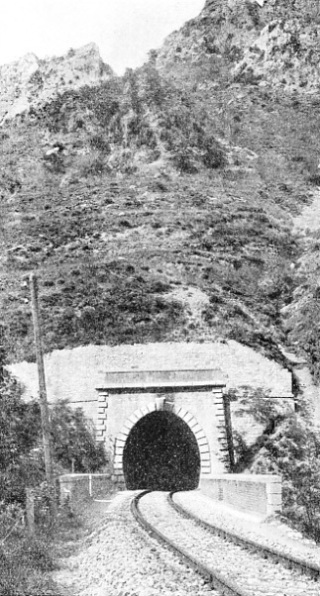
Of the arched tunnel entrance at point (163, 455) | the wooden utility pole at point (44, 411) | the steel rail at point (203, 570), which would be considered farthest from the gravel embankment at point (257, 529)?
the arched tunnel entrance at point (163, 455)

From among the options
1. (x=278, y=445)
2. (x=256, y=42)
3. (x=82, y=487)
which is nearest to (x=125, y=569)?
(x=82, y=487)

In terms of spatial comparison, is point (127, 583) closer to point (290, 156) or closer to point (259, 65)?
point (290, 156)

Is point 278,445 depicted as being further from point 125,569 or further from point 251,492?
point 125,569

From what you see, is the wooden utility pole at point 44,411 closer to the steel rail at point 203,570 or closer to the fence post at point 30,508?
the fence post at point 30,508

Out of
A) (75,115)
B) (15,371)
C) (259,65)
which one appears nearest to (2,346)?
(15,371)

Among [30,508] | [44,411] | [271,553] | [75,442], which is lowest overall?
[271,553]

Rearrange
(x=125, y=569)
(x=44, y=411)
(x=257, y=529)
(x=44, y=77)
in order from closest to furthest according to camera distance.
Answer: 1. (x=125, y=569)
2. (x=257, y=529)
3. (x=44, y=411)
4. (x=44, y=77)

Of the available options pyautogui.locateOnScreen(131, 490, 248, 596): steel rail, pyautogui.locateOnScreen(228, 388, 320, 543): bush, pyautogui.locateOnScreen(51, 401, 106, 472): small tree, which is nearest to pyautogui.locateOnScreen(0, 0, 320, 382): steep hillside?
pyautogui.locateOnScreen(228, 388, 320, 543): bush

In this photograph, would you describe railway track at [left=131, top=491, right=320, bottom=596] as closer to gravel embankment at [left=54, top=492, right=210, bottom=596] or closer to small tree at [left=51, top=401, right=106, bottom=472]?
gravel embankment at [left=54, top=492, right=210, bottom=596]
